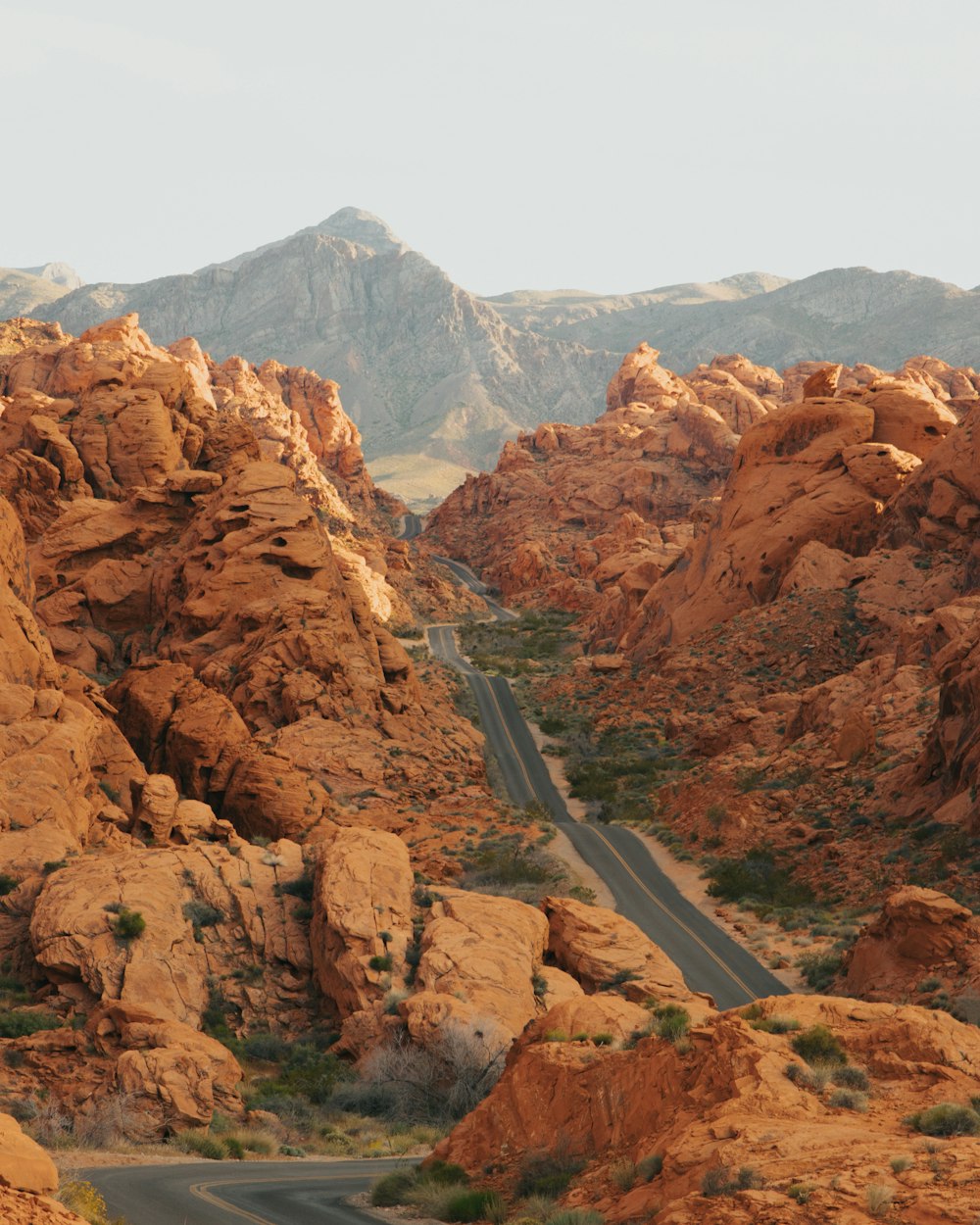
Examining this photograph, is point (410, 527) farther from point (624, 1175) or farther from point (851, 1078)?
point (624, 1175)

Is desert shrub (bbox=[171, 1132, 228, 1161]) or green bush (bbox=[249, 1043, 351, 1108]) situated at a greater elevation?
desert shrub (bbox=[171, 1132, 228, 1161])

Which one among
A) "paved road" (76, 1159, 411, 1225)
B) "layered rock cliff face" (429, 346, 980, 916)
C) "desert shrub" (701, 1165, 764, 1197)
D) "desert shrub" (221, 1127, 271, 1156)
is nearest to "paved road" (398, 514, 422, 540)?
"layered rock cliff face" (429, 346, 980, 916)

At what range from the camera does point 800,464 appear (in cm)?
7962

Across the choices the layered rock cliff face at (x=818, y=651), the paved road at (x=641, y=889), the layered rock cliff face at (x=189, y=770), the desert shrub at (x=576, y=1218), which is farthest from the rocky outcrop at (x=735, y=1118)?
the layered rock cliff face at (x=818, y=651)

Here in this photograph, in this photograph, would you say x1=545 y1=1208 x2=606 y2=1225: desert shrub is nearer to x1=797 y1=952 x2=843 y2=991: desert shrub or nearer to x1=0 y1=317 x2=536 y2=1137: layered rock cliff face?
x1=0 y1=317 x2=536 y2=1137: layered rock cliff face

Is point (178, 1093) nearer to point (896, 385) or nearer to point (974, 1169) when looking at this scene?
point (974, 1169)

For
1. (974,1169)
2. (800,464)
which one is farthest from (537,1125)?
(800,464)

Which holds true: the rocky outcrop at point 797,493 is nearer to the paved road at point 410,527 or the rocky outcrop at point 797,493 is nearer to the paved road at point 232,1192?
the paved road at point 232,1192

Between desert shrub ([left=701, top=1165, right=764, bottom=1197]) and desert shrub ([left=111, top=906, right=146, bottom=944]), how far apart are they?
18.1 meters

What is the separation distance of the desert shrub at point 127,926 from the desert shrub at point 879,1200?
1991 cm

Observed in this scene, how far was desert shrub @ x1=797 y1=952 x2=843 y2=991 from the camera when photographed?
3712cm

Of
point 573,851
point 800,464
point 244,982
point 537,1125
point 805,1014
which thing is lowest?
point 573,851

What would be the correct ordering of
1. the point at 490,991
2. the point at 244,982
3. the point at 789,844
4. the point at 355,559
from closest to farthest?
the point at 490,991, the point at 244,982, the point at 789,844, the point at 355,559

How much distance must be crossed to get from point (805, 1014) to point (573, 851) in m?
34.3
